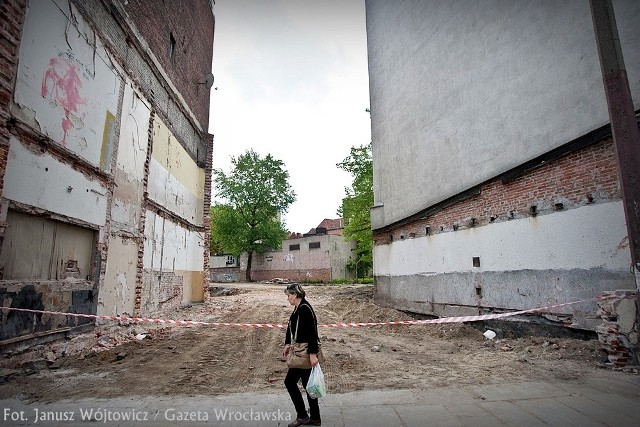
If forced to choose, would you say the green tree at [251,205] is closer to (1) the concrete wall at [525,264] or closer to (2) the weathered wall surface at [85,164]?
(2) the weathered wall surface at [85,164]

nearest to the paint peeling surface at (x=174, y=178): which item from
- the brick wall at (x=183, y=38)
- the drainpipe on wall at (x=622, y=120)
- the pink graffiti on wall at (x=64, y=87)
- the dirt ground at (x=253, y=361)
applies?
the brick wall at (x=183, y=38)

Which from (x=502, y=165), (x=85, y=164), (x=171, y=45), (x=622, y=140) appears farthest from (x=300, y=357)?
(x=171, y=45)

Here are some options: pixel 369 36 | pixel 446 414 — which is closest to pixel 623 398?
pixel 446 414

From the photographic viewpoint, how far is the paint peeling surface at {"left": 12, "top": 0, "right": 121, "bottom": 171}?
5.52m

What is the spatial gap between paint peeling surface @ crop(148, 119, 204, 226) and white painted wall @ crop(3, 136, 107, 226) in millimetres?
3031

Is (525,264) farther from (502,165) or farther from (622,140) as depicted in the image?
(622,140)

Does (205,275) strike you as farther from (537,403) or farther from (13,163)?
(537,403)

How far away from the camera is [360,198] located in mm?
21688

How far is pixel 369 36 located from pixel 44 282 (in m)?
16.9

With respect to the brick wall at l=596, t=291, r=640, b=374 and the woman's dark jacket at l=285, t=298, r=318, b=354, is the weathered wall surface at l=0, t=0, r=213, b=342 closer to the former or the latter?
the woman's dark jacket at l=285, t=298, r=318, b=354

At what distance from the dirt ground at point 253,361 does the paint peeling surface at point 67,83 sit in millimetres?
3901

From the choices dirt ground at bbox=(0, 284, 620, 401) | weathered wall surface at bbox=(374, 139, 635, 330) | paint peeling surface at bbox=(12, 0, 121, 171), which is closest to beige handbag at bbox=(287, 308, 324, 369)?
dirt ground at bbox=(0, 284, 620, 401)

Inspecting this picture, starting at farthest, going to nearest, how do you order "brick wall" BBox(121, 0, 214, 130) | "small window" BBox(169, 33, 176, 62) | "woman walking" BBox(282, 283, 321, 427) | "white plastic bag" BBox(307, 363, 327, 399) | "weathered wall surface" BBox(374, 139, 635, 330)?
"small window" BBox(169, 33, 176, 62), "brick wall" BBox(121, 0, 214, 130), "weathered wall surface" BBox(374, 139, 635, 330), "woman walking" BBox(282, 283, 321, 427), "white plastic bag" BBox(307, 363, 327, 399)

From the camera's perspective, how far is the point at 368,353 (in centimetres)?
682
